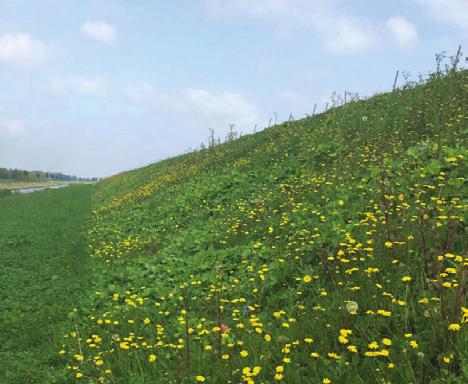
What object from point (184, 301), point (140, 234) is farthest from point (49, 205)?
point (184, 301)

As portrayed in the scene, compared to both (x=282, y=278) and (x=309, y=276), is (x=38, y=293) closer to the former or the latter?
(x=282, y=278)

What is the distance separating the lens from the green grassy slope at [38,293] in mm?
5016

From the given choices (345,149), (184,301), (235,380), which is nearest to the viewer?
(235,380)

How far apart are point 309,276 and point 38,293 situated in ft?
19.7

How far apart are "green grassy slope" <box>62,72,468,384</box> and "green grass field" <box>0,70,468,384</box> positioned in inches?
1.1

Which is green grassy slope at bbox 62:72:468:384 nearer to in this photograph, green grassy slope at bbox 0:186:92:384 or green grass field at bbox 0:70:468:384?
green grass field at bbox 0:70:468:384

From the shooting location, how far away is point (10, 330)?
617 cm

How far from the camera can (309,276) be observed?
16.3 ft

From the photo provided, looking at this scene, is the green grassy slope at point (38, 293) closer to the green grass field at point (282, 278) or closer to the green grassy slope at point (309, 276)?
the green grass field at point (282, 278)

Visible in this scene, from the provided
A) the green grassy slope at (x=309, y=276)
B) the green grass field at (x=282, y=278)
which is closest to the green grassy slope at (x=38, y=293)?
the green grass field at (x=282, y=278)

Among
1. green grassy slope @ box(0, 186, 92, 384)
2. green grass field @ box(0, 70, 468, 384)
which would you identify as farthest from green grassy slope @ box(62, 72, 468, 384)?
green grassy slope @ box(0, 186, 92, 384)

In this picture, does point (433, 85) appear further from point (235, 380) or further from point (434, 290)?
point (235, 380)

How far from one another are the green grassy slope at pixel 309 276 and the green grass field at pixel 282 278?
3 centimetres

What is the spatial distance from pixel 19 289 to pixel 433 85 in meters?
14.8
